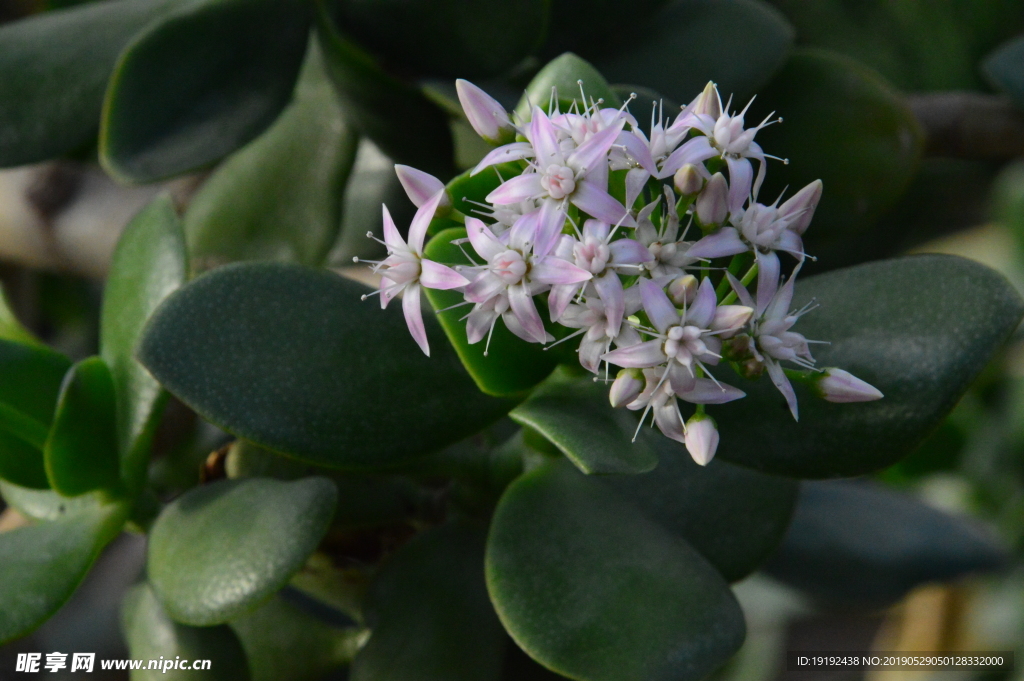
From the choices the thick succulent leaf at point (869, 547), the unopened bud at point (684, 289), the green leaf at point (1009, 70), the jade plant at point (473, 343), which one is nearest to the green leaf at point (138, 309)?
the jade plant at point (473, 343)

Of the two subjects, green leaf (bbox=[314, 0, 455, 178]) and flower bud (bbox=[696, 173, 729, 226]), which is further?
green leaf (bbox=[314, 0, 455, 178])

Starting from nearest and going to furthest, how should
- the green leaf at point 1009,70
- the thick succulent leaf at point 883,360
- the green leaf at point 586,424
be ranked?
the green leaf at point 586,424
the thick succulent leaf at point 883,360
the green leaf at point 1009,70

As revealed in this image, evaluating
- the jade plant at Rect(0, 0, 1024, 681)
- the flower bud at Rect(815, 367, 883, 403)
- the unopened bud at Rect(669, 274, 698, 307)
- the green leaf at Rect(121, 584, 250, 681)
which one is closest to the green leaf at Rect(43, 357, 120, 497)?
the jade plant at Rect(0, 0, 1024, 681)

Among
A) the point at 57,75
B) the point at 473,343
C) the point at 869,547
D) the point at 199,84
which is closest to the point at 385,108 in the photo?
the point at 199,84

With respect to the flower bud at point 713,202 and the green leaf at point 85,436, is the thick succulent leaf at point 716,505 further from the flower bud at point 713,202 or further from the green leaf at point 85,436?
the green leaf at point 85,436

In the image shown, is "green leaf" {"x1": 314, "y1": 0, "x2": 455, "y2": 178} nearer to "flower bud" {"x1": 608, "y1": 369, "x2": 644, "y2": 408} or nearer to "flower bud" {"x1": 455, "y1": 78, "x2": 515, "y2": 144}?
"flower bud" {"x1": 455, "y1": 78, "x2": 515, "y2": 144}

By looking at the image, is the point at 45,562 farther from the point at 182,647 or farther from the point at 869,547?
the point at 869,547

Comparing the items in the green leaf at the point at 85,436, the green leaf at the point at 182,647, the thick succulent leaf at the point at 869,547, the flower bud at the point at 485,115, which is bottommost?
the thick succulent leaf at the point at 869,547
